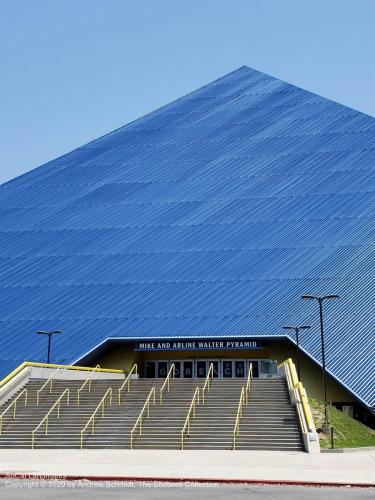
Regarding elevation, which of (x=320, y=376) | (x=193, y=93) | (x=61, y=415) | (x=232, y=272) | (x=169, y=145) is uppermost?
(x=193, y=93)

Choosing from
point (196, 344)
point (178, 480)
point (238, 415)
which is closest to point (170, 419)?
point (238, 415)

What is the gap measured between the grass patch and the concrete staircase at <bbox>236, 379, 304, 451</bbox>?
5.62ft

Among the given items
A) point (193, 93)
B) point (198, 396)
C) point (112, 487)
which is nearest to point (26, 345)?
point (198, 396)

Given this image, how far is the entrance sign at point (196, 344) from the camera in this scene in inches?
1645

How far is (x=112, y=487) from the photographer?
17.2 metres

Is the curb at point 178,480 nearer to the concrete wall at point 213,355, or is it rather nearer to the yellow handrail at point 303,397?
the yellow handrail at point 303,397

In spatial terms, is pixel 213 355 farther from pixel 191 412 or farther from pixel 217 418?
pixel 217 418

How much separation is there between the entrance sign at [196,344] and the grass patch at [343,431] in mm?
6570

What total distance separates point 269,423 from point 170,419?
3809 millimetres

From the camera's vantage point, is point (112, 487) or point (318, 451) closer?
point (112, 487)

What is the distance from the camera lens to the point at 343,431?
31609 mm

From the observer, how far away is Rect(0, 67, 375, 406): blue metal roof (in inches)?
1676

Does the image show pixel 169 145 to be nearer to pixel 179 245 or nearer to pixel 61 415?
pixel 179 245

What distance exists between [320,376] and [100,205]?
22.2 m
